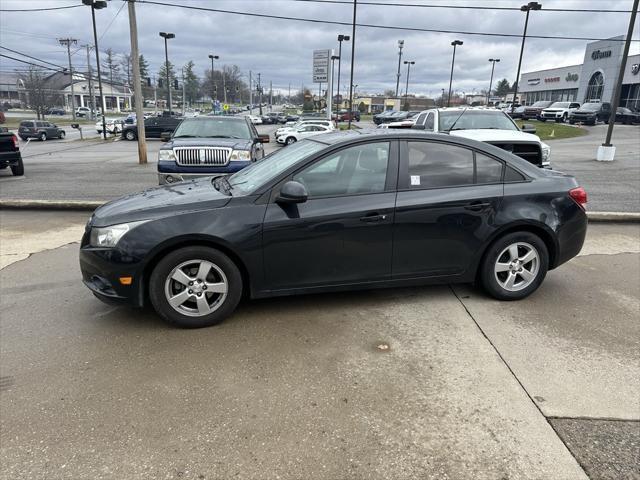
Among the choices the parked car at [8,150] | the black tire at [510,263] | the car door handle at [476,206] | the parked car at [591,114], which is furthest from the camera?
the parked car at [591,114]

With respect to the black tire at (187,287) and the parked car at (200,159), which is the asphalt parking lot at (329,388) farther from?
the parked car at (200,159)

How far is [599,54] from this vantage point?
5378cm

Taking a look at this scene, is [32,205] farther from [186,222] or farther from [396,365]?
[396,365]

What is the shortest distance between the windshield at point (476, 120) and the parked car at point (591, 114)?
34034 millimetres

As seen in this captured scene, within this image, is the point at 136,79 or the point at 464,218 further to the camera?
the point at 136,79

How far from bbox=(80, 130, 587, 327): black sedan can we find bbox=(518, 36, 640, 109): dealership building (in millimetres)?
41945

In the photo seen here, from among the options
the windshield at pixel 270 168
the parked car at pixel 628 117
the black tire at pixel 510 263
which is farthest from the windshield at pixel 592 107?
the windshield at pixel 270 168

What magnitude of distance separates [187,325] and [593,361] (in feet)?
10.2

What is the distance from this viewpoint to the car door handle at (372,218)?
4.01 metres

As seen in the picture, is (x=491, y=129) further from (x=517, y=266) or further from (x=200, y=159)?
(x=517, y=266)

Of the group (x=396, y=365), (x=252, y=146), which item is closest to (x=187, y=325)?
(x=396, y=365)

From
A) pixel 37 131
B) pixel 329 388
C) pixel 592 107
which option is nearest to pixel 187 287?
pixel 329 388

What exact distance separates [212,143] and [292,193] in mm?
5076

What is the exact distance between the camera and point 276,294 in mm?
4012
